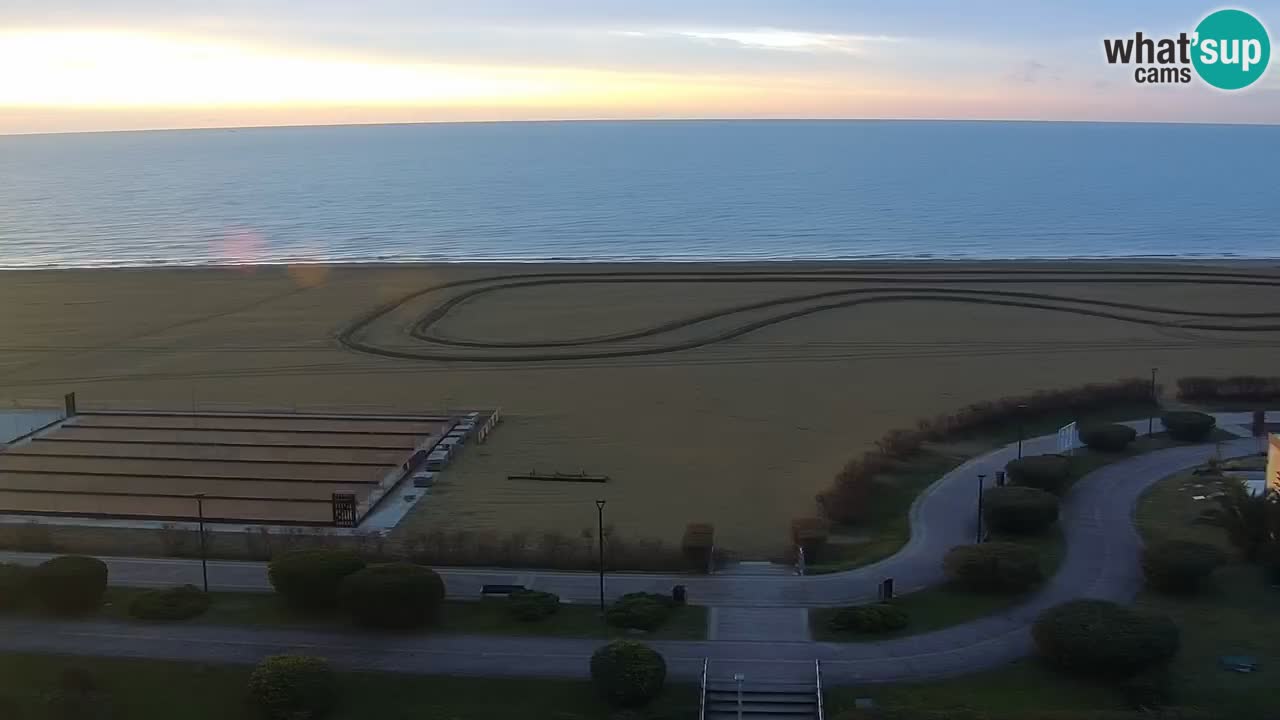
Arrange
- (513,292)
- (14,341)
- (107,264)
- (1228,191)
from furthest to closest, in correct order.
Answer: (1228,191) → (107,264) → (513,292) → (14,341)

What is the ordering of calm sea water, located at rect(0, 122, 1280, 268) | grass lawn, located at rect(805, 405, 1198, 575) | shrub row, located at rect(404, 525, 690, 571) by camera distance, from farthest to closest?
1. calm sea water, located at rect(0, 122, 1280, 268)
2. grass lawn, located at rect(805, 405, 1198, 575)
3. shrub row, located at rect(404, 525, 690, 571)

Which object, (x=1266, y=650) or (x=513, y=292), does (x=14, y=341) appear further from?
(x=1266, y=650)

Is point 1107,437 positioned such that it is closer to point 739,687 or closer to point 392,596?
point 739,687

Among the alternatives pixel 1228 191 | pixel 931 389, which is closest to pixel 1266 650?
pixel 931 389

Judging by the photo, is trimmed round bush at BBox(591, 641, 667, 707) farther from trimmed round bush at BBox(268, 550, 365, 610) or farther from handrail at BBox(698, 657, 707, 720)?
trimmed round bush at BBox(268, 550, 365, 610)

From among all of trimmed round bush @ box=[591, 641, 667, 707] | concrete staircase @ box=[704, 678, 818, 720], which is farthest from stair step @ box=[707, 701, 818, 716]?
trimmed round bush @ box=[591, 641, 667, 707]

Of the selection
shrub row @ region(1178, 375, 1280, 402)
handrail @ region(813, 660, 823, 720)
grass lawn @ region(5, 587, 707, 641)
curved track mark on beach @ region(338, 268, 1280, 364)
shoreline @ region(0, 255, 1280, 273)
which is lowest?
handrail @ region(813, 660, 823, 720)
